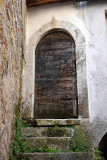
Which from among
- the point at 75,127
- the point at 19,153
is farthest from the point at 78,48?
the point at 19,153

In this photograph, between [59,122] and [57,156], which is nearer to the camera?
[57,156]

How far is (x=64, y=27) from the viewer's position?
4.92m

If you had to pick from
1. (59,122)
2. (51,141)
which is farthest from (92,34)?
(51,141)

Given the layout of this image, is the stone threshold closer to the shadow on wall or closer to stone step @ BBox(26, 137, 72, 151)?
the shadow on wall

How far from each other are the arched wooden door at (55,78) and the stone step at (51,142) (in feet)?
4.07

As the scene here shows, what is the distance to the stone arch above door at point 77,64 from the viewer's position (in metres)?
4.39

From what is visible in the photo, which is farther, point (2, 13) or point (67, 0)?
point (67, 0)

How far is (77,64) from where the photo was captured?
4621mm

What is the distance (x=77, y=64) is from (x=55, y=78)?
0.62 metres

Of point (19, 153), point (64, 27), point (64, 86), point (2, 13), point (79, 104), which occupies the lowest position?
point (19, 153)

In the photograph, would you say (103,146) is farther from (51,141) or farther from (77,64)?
(77,64)

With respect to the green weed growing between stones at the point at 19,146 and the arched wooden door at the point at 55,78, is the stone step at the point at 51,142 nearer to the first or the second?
the green weed growing between stones at the point at 19,146

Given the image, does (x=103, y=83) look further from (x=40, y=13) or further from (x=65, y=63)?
(x=40, y=13)

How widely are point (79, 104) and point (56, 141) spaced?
134 cm
